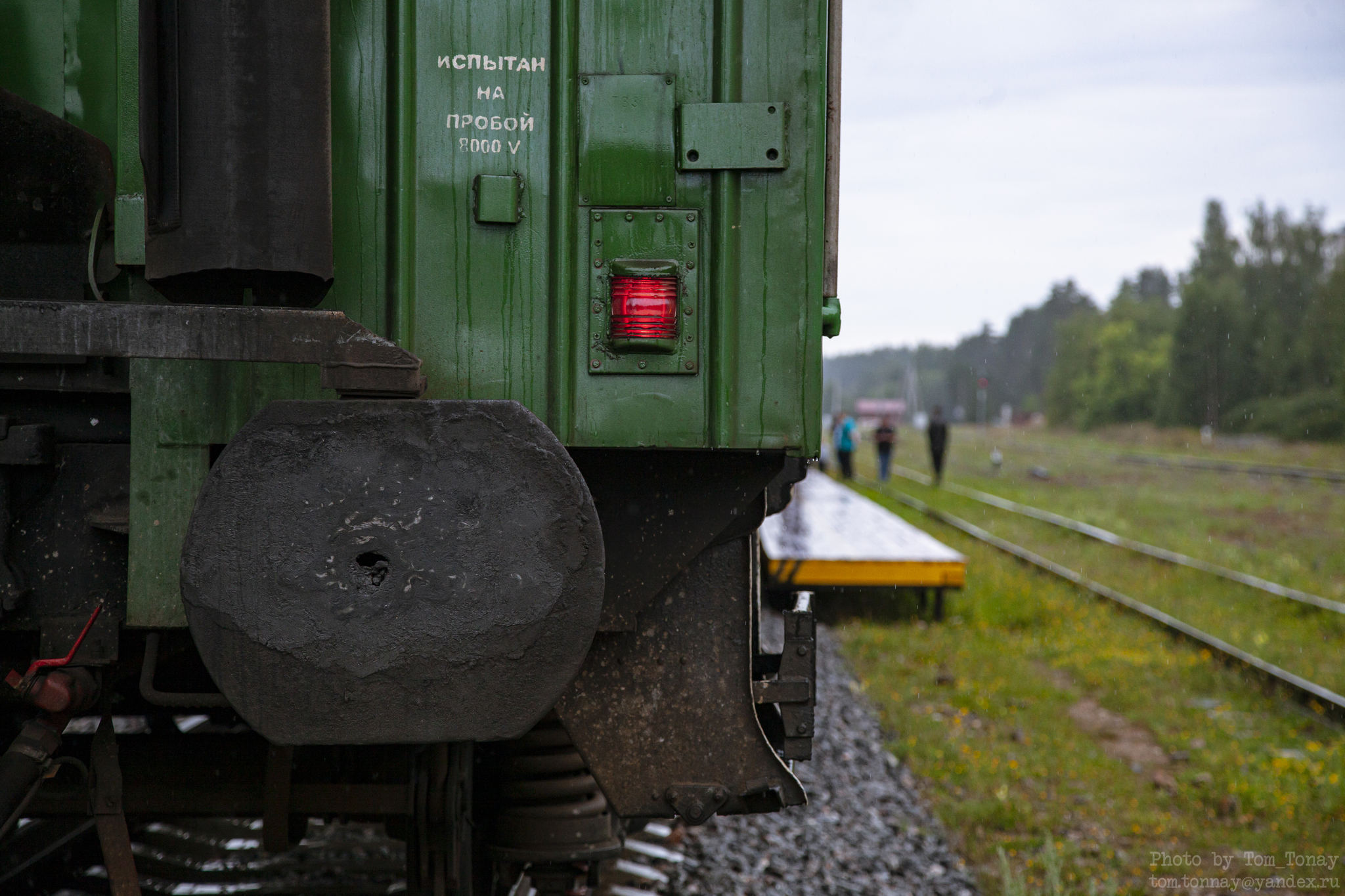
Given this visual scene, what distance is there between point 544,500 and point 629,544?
67cm

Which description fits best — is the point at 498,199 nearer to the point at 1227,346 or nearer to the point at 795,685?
the point at 795,685

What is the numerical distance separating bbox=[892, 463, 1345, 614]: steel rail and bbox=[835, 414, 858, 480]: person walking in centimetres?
252

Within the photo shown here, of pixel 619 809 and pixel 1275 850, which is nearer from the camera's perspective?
pixel 619 809

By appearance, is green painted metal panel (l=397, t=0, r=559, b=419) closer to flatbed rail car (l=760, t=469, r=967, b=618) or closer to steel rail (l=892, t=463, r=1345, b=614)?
flatbed rail car (l=760, t=469, r=967, b=618)

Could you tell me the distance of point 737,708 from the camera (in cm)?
281

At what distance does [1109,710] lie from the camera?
293 inches

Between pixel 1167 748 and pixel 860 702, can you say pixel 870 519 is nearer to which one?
pixel 860 702

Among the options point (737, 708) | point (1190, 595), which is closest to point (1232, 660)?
point (1190, 595)

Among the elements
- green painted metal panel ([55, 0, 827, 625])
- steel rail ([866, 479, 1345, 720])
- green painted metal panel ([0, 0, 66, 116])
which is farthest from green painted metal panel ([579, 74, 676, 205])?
steel rail ([866, 479, 1345, 720])

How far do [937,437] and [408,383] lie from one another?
2383 centimetres

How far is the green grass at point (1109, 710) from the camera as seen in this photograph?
5133 mm

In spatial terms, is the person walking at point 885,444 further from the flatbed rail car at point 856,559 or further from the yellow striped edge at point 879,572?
the yellow striped edge at point 879,572

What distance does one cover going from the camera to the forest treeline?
51.2m

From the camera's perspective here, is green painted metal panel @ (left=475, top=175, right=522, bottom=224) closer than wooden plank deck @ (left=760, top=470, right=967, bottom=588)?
Yes
